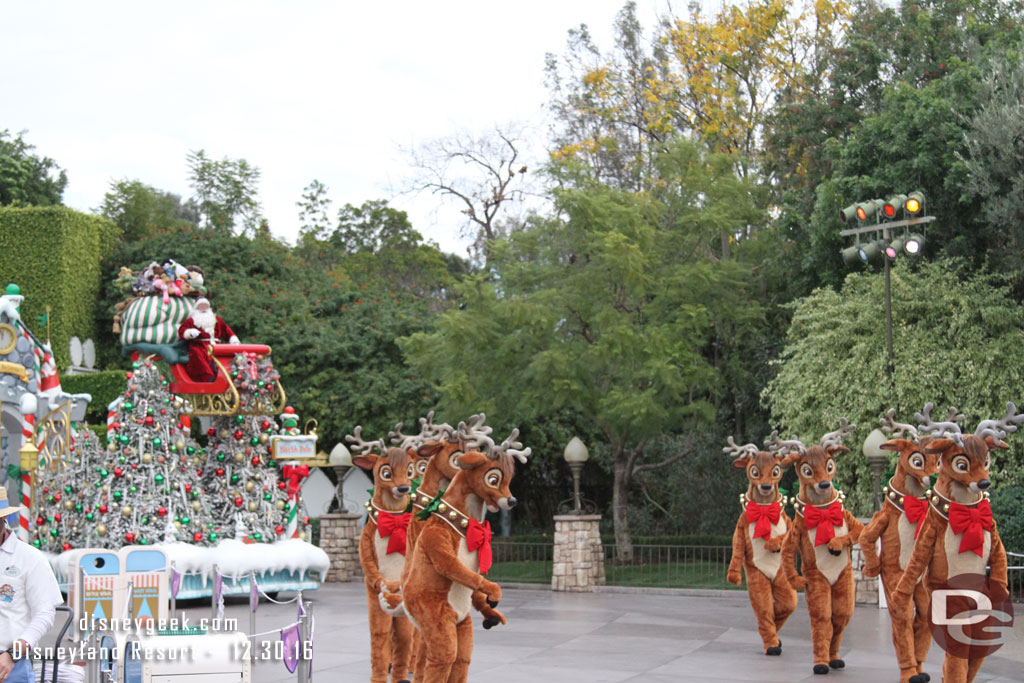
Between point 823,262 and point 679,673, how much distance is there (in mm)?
10859

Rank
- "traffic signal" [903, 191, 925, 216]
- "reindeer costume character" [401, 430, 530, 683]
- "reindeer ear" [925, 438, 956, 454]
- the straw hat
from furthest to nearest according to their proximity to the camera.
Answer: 1. "traffic signal" [903, 191, 925, 216]
2. "reindeer ear" [925, 438, 956, 454]
3. "reindeer costume character" [401, 430, 530, 683]
4. the straw hat

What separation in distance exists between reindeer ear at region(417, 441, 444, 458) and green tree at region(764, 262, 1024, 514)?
1022cm

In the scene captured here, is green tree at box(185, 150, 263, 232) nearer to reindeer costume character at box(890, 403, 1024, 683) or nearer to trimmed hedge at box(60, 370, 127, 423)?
trimmed hedge at box(60, 370, 127, 423)

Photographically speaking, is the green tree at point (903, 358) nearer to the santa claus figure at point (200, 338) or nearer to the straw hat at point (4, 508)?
the santa claus figure at point (200, 338)

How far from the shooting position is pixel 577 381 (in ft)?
60.9

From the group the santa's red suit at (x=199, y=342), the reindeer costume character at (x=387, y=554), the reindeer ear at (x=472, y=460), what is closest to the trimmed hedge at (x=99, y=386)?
the santa's red suit at (x=199, y=342)

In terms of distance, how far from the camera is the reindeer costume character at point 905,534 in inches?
368

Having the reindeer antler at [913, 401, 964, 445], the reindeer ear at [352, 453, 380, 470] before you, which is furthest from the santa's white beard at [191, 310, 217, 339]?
the reindeer antler at [913, 401, 964, 445]

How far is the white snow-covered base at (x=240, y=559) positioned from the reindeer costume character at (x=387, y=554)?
5.76m

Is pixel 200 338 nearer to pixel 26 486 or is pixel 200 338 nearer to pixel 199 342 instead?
pixel 199 342

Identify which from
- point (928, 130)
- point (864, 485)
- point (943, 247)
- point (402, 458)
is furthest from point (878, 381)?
point (402, 458)

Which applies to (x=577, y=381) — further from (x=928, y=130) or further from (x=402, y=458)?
(x=402, y=458)

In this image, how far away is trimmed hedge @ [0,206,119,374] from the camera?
26.0 m

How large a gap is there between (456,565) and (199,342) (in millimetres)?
9163
